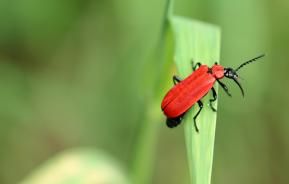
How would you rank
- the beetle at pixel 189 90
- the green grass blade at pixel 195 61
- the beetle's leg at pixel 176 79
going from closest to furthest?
the green grass blade at pixel 195 61
the beetle at pixel 189 90
the beetle's leg at pixel 176 79

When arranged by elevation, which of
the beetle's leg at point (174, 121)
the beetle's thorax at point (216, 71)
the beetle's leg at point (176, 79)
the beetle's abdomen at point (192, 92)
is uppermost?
the beetle's leg at point (176, 79)

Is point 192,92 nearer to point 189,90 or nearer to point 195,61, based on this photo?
point 189,90

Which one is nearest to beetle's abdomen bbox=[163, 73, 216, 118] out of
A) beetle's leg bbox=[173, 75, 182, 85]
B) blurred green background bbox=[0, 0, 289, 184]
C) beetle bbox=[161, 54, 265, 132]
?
beetle bbox=[161, 54, 265, 132]

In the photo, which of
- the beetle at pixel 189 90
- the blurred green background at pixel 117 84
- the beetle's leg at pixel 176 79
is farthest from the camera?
the blurred green background at pixel 117 84

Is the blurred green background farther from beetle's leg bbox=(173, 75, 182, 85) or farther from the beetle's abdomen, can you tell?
the beetle's abdomen

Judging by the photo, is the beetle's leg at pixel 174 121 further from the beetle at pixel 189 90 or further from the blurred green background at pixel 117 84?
the blurred green background at pixel 117 84

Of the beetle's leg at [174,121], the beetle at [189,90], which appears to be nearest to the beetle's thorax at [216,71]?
the beetle at [189,90]
